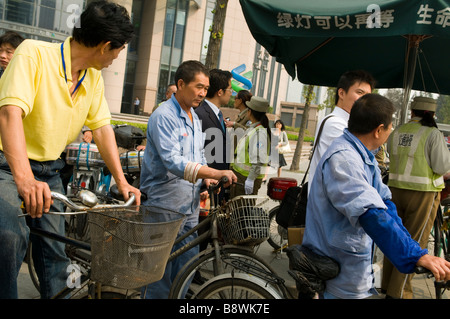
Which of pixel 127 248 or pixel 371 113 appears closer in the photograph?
pixel 127 248

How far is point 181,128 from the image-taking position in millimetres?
3400

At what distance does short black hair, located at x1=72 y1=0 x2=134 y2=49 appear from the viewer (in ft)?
7.70

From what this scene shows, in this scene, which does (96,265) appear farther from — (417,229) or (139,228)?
(417,229)

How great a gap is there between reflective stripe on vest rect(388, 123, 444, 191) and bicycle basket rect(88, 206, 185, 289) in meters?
3.16

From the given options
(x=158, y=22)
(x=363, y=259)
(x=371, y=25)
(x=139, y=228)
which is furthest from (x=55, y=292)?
(x=158, y=22)

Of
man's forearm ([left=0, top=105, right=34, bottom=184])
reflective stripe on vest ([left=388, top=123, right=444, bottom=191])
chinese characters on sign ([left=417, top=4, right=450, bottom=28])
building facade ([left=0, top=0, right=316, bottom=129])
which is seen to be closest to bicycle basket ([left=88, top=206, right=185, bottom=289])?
man's forearm ([left=0, top=105, right=34, bottom=184])

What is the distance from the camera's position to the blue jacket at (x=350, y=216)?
84.7 inches

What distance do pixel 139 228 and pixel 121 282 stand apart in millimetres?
293

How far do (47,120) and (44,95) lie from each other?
14cm

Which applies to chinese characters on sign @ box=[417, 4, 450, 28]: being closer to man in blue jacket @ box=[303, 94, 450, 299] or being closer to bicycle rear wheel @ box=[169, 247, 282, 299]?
man in blue jacket @ box=[303, 94, 450, 299]

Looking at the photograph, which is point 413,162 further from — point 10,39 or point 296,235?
point 10,39

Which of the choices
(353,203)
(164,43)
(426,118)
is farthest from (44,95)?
(164,43)

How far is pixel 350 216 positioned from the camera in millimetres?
2193
